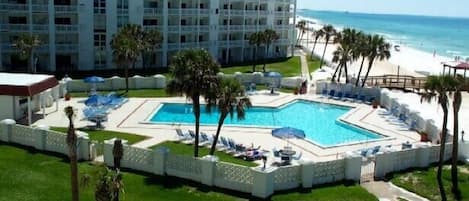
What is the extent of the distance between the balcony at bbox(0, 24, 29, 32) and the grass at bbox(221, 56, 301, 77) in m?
21.5

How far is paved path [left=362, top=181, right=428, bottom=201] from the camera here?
2327 cm

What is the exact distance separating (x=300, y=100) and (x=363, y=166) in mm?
20829

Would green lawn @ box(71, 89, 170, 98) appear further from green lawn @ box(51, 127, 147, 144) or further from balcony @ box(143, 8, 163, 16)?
balcony @ box(143, 8, 163, 16)

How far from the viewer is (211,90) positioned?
80.8 feet

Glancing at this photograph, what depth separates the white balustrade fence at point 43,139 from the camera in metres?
26.0

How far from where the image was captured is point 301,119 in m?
40.5

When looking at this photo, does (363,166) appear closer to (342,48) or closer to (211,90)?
(211,90)

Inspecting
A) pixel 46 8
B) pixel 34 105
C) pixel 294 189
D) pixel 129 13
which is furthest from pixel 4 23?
pixel 294 189

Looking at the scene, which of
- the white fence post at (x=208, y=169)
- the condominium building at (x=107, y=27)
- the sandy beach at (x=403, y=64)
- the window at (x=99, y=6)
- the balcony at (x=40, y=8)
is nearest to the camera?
the white fence post at (x=208, y=169)

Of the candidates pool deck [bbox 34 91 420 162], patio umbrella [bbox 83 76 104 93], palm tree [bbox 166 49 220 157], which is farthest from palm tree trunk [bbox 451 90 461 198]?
patio umbrella [bbox 83 76 104 93]

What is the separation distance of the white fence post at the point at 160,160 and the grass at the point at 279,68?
123 ft

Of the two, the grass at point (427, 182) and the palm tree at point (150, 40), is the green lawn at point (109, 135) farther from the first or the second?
the palm tree at point (150, 40)

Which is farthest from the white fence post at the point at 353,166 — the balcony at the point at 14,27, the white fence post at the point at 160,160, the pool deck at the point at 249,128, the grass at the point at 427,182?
the balcony at the point at 14,27

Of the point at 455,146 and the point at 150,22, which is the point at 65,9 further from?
the point at 455,146
